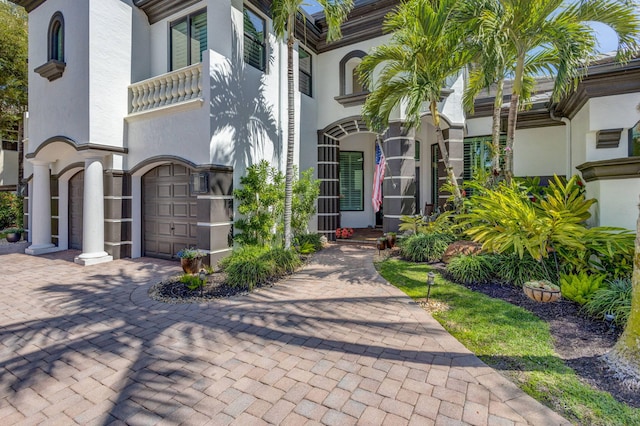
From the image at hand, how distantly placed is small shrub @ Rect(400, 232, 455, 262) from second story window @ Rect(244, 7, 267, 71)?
685 centimetres

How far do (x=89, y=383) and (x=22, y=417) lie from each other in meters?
0.54

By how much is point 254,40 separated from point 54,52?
610cm

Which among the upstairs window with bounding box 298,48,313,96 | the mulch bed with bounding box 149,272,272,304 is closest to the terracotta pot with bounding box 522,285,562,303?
the mulch bed with bounding box 149,272,272,304

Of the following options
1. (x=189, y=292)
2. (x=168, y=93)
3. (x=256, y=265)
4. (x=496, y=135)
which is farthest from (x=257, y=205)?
(x=496, y=135)

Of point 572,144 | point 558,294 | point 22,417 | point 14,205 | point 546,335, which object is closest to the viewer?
point 22,417

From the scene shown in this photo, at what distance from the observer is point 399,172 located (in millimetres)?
10383

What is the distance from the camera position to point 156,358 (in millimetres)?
3791

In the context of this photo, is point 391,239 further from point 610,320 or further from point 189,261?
point 610,320

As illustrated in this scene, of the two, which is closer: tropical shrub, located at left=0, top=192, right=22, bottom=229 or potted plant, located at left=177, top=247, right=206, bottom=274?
potted plant, located at left=177, top=247, right=206, bottom=274

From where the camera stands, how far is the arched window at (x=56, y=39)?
371 inches

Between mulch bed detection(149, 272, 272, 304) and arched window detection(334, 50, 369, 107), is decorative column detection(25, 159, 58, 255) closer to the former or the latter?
mulch bed detection(149, 272, 272, 304)

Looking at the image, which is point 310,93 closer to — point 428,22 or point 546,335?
point 428,22

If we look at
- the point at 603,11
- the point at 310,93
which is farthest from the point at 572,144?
the point at 310,93

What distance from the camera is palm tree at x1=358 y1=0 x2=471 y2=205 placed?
7179 mm
